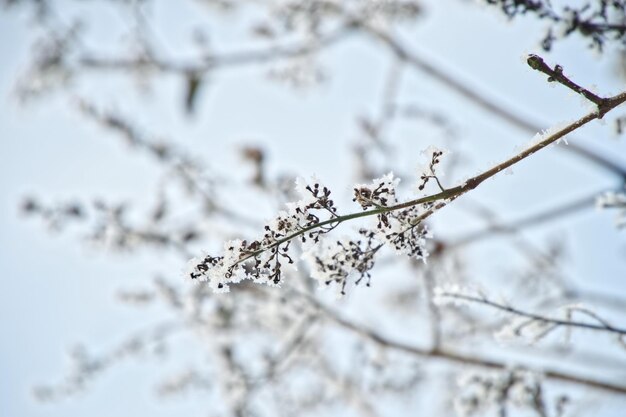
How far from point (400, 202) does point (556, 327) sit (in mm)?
1004

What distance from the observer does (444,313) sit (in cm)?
491

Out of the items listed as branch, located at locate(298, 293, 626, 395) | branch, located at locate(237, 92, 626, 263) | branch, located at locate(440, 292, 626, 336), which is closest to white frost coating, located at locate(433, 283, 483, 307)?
branch, located at locate(440, 292, 626, 336)

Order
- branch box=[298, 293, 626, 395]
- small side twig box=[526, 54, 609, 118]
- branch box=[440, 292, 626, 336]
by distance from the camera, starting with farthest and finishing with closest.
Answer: branch box=[298, 293, 626, 395] → branch box=[440, 292, 626, 336] → small side twig box=[526, 54, 609, 118]

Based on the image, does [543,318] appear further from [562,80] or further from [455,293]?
[562,80]

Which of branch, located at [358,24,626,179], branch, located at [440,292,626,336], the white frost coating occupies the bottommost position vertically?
branch, located at [440,292,626,336]

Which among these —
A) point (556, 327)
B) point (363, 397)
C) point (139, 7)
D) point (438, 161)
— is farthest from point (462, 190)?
point (363, 397)

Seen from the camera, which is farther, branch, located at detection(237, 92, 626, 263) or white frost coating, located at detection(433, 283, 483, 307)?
white frost coating, located at detection(433, 283, 483, 307)

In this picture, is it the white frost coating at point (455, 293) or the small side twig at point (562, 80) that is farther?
the white frost coating at point (455, 293)

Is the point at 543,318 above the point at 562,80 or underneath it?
underneath

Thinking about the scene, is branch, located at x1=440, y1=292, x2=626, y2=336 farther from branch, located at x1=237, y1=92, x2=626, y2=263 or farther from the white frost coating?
branch, located at x1=237, y1=92, x2=626, y2=263

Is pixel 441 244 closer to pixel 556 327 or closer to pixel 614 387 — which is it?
pixel 614 387

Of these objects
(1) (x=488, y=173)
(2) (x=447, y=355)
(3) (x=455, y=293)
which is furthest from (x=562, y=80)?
(2) (x=447, y=355)

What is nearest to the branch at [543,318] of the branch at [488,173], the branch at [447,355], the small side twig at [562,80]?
the branch at [488,173]

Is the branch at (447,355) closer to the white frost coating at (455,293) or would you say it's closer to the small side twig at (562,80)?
the white frost coating at (455,293)
